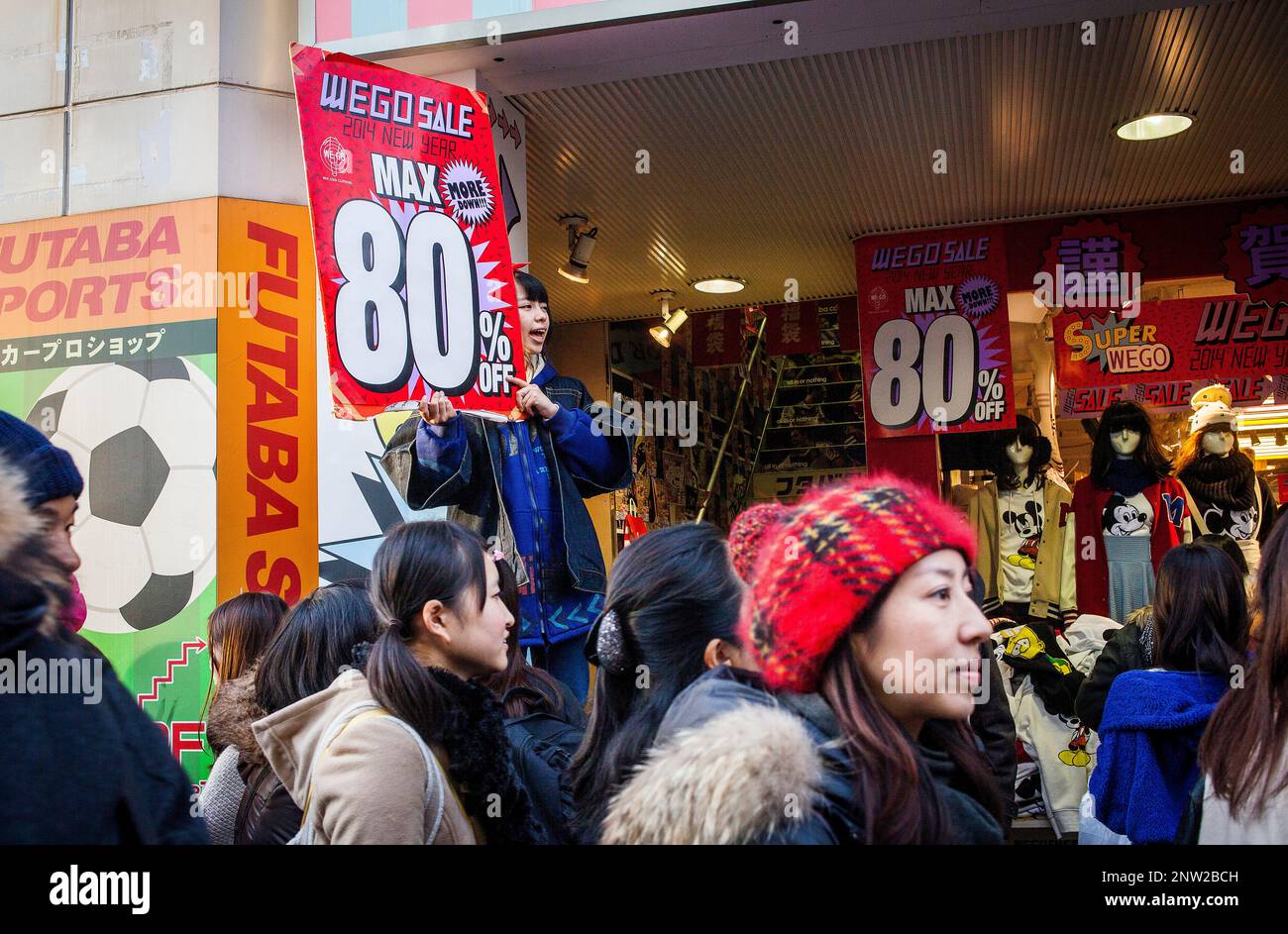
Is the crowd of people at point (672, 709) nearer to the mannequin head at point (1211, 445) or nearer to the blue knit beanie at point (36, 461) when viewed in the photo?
the blue knit beanie at point (36, 461)

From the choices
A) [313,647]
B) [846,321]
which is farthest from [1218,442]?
[313,647]

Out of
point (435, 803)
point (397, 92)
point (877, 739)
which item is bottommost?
point (435, 803)

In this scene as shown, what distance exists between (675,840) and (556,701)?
3.36 ft

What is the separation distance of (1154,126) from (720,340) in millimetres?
3523

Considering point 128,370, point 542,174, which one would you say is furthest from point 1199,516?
point 128,370

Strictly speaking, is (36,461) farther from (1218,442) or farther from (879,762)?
(1218,442)

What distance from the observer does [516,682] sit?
2.63m

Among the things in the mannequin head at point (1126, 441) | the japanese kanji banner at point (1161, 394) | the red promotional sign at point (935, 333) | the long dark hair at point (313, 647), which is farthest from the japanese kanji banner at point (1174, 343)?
the long dark hair at point (313, 647)

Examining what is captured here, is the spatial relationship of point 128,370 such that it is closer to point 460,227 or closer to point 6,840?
point 460,227

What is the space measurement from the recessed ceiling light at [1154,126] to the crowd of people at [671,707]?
3295 millimetres

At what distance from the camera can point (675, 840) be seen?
1597 mm

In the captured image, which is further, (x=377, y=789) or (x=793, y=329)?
(x=793, y=329)
